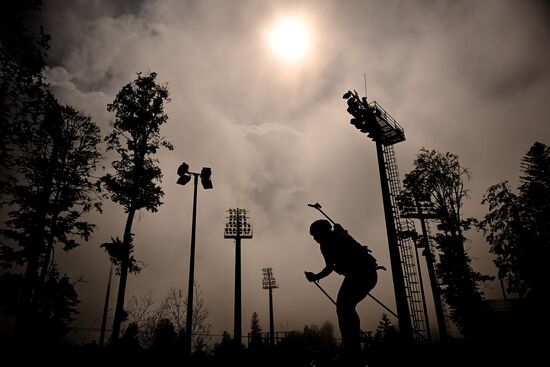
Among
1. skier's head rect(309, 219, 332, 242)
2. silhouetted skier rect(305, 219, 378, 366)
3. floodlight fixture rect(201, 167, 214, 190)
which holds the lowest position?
silhouetted skier rect(305, 219, 378, 366)

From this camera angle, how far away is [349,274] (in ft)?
14.6

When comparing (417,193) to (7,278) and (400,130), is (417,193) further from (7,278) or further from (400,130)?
(7,278)

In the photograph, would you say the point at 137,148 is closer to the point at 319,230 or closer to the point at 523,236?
the point at 319,230

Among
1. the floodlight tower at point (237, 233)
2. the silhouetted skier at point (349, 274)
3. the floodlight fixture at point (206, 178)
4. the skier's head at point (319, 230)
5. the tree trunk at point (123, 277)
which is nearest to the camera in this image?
the silhouetted skier at point (349, 274)

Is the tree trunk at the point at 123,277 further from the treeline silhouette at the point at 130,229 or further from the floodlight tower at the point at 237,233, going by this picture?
the floodlight tower at the point at 237,233

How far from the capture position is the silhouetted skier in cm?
423

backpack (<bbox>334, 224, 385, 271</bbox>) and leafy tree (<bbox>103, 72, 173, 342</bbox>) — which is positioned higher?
leafy tree (<bbox>103, 72, 173, 342</bbox>)

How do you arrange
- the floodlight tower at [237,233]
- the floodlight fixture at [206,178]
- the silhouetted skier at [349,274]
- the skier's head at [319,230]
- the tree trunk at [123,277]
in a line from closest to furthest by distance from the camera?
the silhouetted skier at [349,274] < the skier's head at [319,230] < the tree trunk at [123,277] < the floodlight fixture at [206,178] < the floodlight tower at [237,233]

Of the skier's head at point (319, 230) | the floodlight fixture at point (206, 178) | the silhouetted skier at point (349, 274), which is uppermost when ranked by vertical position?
the floodlight fixture at point (206, 178)

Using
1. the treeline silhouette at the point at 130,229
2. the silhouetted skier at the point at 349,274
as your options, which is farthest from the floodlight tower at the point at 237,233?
the silhouetted skier at the point at 349,274

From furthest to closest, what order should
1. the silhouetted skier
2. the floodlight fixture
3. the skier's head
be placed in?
the floodlight fixture → the skier's head → the silhouetted skier

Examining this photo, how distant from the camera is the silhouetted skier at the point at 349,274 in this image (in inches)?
167

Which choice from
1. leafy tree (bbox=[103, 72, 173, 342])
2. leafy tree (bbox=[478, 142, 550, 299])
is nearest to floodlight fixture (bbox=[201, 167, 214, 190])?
leafy tree (bbox=[103, 72, 173, 342])

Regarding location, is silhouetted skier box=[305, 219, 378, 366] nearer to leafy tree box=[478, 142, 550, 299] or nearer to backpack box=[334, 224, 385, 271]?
backpack box=[334, 224, 385, 271]
